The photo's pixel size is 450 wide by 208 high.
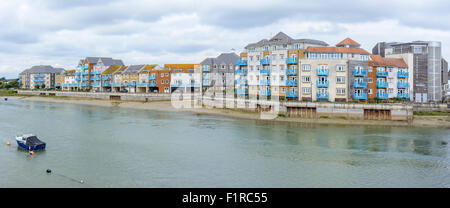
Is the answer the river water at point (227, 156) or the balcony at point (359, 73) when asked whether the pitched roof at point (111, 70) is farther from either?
the balcony at point (359, 73)

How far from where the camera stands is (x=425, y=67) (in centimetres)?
7769

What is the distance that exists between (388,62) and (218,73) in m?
47.8

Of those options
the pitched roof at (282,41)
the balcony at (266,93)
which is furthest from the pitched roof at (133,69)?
the balcony at (266,93)

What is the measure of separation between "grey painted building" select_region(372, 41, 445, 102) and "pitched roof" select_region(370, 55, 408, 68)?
4.95 ft

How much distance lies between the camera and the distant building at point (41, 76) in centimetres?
16775

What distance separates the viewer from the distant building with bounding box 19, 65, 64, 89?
16775 cm

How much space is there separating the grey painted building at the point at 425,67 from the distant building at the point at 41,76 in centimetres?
14585

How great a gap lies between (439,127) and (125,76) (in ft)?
304

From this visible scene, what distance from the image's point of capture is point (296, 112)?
6638 centimetres

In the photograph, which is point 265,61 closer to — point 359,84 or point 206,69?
point 359,84

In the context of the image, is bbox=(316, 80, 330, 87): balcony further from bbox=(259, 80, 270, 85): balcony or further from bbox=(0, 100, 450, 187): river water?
bbox=(0, 100, 450, 187): river water
